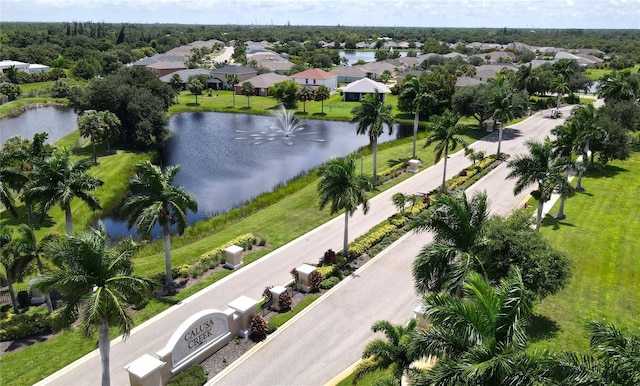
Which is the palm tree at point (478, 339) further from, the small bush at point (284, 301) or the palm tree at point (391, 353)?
the small bush at point (284, 301)

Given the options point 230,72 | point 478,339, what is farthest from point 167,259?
point 230,72

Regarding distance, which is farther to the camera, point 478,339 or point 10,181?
point 10,181

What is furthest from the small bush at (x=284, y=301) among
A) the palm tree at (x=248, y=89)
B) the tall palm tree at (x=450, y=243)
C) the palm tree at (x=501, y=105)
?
the palm tree at (x=248, y=89)

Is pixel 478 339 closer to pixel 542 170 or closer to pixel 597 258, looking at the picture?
pixel 542 170

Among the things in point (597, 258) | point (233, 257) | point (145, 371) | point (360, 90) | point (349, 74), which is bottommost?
point (597, 258)

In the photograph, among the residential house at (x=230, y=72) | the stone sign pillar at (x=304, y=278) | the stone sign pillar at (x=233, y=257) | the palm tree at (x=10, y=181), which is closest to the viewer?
the stone sign pillar at (x=304, y=278)

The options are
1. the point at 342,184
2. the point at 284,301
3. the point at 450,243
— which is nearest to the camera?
the point at 450,243

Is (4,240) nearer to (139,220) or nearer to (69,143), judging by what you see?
(139,220)
